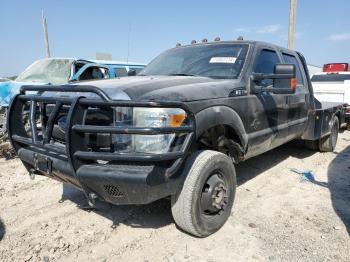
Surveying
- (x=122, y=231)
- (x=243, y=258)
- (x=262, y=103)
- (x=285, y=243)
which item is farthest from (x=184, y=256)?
(x=262, y=103)

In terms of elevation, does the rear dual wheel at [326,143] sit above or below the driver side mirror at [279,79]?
below

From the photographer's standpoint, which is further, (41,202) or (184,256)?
(41,202)

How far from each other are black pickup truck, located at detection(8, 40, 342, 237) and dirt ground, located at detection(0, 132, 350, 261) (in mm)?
275

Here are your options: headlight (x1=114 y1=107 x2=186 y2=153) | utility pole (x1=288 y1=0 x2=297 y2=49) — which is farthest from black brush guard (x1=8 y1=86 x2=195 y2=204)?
utility pole (x1=288 y1=0 x2=297 y2=49)

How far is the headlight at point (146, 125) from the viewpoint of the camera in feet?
8.27

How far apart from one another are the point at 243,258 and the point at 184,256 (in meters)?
0.50

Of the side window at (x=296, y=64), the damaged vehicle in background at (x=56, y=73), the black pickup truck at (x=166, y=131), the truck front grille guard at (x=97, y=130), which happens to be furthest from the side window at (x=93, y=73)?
the truck front grille guard at (x=97, y=130)

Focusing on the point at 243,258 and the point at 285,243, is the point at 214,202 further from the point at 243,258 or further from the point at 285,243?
the point at 285,243

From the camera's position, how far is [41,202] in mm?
3832

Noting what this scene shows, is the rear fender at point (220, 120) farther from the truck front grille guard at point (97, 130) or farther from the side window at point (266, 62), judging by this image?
the side window at point (266, 62)

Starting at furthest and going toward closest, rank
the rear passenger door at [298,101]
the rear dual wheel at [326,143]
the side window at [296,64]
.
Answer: the rear dual wheel at [326,143] < the side window at [296,64] < the rear passenger door at [298,101]

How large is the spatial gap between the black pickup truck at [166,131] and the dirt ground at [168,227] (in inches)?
10.8

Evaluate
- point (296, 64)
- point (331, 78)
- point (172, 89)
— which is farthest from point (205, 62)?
point (331, 78)

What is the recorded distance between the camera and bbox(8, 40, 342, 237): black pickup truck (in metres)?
2.43
